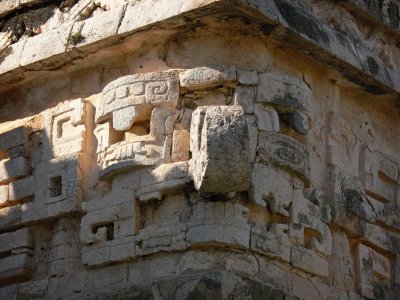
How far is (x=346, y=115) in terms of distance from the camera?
35.4 feet

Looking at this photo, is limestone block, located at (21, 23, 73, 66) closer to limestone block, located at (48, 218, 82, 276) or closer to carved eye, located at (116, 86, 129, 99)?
carved eye, located at (116, 86, 129, 99)

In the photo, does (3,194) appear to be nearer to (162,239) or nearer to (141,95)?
(141,95)

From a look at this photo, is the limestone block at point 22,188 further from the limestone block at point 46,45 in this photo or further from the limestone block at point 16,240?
the limestone block at point 46,45

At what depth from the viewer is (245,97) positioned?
9961mm

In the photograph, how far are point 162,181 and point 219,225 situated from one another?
57cm

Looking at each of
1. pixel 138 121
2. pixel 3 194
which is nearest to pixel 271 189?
pixel 138 121

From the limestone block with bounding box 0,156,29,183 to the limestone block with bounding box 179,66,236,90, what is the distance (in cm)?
151

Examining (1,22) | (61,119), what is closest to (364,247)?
(61,119)

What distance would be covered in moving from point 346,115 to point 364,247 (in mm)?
1022

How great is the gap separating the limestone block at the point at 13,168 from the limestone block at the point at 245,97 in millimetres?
1807

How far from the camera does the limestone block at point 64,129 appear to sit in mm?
10438

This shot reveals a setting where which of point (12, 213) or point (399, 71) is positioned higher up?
point (399, 71)

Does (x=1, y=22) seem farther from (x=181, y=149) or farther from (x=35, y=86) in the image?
(x=181, y=149)

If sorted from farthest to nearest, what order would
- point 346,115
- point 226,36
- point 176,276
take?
point 346,115 → point 226,36 → point 176,276
